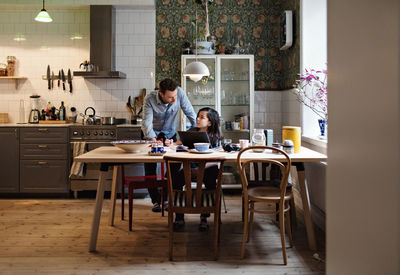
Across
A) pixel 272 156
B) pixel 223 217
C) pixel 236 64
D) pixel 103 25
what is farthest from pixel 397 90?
pixel 103 25

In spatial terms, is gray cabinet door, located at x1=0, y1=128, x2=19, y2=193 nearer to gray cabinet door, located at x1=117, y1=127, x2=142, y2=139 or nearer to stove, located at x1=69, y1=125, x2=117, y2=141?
stove, located at x1=69, y1=125, x2=117, y2=141

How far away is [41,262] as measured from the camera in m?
3.04

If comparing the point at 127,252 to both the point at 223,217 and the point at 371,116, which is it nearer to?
the point at 223,217

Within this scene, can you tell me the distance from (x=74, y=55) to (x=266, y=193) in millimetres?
3909

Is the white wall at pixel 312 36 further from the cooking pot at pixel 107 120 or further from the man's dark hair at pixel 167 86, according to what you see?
the cooking pot at pixel 107 120

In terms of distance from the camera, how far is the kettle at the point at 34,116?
5.65 m

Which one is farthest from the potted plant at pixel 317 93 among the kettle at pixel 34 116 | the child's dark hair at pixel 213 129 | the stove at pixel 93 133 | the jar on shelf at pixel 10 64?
the jar on shelf at pixel 10 64

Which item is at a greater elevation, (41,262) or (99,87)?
(99,87)

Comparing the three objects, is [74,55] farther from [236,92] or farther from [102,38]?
[236,92]

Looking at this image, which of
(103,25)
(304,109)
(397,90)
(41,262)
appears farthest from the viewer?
(103,25)

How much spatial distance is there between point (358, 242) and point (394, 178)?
0.61 feet

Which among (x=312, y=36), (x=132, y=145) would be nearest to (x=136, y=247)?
(x=132, y=145)

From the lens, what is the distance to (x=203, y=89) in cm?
558

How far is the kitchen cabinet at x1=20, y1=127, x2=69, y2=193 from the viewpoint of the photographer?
5254 millimetres
